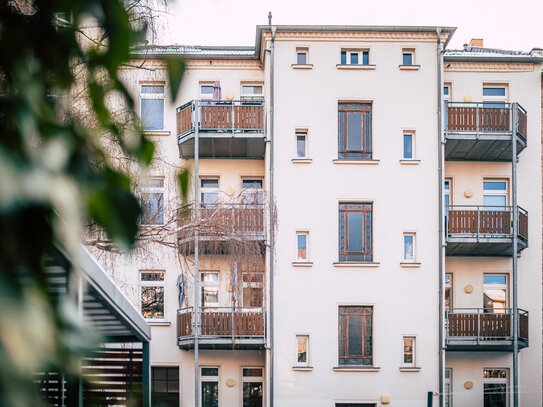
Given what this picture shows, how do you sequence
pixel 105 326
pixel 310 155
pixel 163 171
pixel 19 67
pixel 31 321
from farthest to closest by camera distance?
pixel 310 155
pixel 163 171
pixel 105 326
pixel 19 67
pixel 31 321

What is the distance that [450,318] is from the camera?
20438 millimetres

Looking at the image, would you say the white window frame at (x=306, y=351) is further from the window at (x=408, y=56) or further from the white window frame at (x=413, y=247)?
the window at (x=408, y=56)

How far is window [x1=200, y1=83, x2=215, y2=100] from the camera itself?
22.0 metres

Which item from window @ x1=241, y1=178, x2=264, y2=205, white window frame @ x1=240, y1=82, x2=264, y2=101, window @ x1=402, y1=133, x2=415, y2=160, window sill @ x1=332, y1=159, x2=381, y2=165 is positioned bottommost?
window @ x1=241, y1=178, x2=264, y2=205

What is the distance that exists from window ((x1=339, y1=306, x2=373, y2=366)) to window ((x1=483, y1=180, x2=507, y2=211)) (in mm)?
4844

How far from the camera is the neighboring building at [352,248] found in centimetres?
1992

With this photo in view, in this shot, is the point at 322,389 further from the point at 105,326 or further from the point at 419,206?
the point at 105,326

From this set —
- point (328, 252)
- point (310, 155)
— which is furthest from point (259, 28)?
point (328, 252)

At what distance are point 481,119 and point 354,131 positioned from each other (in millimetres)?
3585

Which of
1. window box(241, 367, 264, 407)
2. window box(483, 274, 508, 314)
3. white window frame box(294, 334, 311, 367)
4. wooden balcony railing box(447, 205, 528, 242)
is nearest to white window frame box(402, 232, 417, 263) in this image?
wooden balcony railing box(447, 205, 528, 242)

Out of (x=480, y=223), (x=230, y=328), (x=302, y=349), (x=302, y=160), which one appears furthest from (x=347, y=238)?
(x=230, y=328)

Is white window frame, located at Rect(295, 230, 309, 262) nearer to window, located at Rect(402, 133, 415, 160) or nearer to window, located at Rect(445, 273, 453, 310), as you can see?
window, located at Rect(402, 133, 415, 160)

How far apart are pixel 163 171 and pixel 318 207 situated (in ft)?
14.0

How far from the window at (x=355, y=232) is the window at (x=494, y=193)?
3.65 meters
